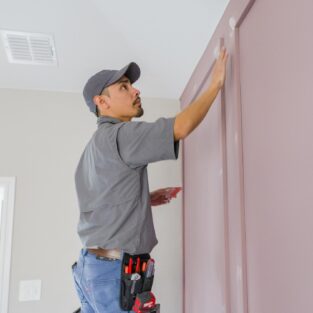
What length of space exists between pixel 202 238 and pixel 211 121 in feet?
1.72

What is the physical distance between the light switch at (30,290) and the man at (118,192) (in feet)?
2.24

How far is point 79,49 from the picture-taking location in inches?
63.1

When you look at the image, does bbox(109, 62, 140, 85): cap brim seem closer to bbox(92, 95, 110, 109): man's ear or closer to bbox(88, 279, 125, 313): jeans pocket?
bbox(92, 95, 110, 109): man's ear

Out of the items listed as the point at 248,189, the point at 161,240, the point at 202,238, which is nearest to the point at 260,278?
the point at 248,189

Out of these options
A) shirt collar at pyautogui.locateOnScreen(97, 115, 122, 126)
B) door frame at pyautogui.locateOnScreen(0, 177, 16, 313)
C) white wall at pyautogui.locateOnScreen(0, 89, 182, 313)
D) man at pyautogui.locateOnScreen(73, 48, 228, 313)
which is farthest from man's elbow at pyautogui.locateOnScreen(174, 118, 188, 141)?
door frame at pyautogui.locateOnScreen(0, 177, 16, 313)

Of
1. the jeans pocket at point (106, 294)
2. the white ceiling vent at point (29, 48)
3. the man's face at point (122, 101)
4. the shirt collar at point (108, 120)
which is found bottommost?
the jeans pocket at point (106, 294)

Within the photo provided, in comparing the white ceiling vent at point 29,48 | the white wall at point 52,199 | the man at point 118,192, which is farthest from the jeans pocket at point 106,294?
the white ceiling vent at point 29,48

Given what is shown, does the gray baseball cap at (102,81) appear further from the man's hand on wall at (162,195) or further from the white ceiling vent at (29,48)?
the man's hand on wall at (162,195)

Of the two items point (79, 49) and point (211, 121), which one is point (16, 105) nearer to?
point (79, 49)

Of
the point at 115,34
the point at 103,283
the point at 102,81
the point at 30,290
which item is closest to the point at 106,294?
the point at 103,283

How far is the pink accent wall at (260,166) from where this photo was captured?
717mm

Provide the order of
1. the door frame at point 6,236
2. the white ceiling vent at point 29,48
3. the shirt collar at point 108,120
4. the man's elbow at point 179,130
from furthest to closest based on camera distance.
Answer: the door frame at point 6,236 < the white ceiling vent at point 29,48 < the shirt collar at point 108,120 < the man's elbow at point 179,130

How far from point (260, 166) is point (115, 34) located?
943 mm

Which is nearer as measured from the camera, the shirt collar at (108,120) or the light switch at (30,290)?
the shirt collar at (108,120)
